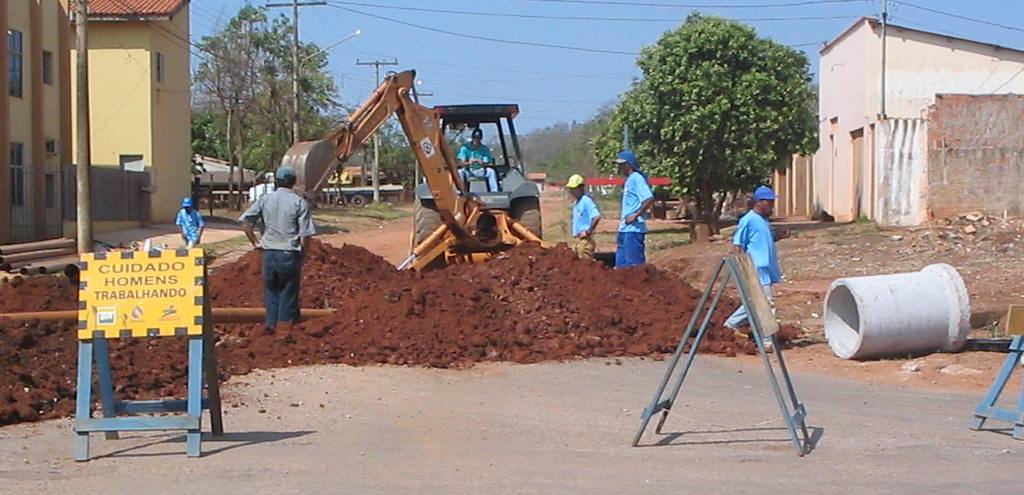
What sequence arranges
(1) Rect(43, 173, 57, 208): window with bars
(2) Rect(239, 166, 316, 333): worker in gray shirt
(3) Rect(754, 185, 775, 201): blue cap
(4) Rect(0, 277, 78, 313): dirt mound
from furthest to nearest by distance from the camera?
(1) Rect(43, 173, 57, 208): window with bars, (4) Rect(0, 277, 78, 313): dirt mound, (3) Rect(754, 185, 775, 201): blue cap, (2) Rect(239, 166, 316, 333): worker in gray shirt

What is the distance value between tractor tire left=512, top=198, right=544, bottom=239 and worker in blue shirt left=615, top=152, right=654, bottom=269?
316 cm

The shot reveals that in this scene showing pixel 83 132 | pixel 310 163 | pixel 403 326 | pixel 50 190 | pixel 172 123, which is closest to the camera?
pixel 403 326

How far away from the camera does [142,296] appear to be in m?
8.53

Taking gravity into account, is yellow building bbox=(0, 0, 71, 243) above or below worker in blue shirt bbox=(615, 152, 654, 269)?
above

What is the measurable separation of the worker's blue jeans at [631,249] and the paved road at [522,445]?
13.3 feet

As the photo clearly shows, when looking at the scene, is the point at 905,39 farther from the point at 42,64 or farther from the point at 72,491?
the point at 72,491

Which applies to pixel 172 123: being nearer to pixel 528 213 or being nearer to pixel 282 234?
pixel 528 213

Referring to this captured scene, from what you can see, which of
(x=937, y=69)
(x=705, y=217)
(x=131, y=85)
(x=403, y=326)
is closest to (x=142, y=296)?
(x=403, y=326)

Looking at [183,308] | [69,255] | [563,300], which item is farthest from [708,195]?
[183,308]

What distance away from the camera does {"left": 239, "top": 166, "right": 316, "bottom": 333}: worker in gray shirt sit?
40.1 feet

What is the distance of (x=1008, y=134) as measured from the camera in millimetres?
31109

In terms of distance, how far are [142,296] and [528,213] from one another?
10742 millimetres

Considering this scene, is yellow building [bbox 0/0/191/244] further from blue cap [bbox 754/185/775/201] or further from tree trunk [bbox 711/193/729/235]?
blue cap [bbox 754/185/775/201]

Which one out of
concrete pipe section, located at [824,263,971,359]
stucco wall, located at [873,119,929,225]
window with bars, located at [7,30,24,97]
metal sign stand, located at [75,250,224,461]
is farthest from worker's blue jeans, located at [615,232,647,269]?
window with bars, located at [7,30,24,97]
